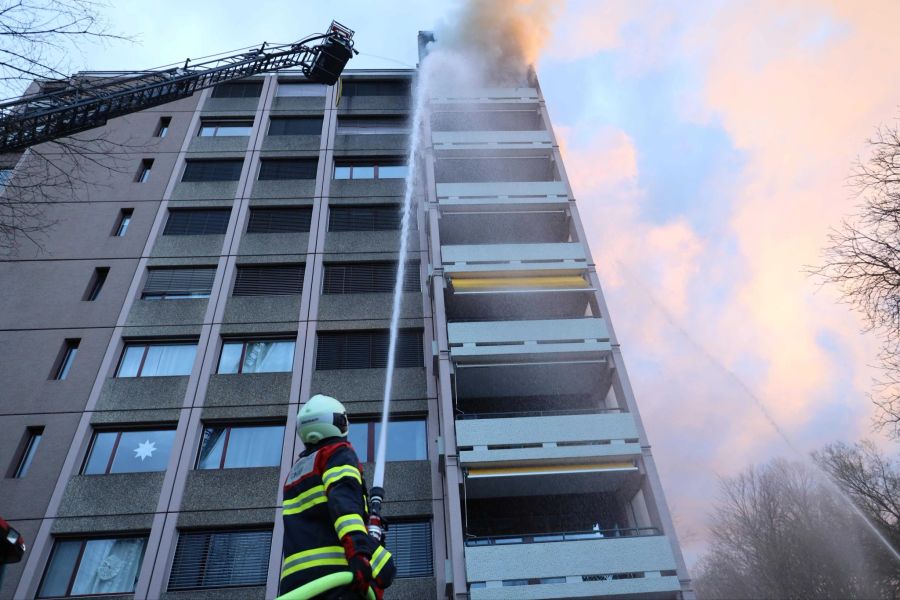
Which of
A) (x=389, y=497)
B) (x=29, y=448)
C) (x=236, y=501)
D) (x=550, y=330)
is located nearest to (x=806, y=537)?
(x=550, y=330)

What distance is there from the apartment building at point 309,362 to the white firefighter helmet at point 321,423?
28.2 ft

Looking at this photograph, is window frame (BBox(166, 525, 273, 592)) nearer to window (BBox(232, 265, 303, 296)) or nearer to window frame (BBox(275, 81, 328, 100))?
window (BBox(232, 265, 303, 296))

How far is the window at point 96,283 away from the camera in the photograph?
1830 centimetres

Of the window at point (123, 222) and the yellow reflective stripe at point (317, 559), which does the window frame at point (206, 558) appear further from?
the window at point (123, 222)

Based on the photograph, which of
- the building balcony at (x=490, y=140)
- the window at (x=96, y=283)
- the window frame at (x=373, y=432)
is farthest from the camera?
the building balcony at (x=490, y=140)

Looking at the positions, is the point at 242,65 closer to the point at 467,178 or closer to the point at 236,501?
the point at 467,178

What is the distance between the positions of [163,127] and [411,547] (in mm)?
19974

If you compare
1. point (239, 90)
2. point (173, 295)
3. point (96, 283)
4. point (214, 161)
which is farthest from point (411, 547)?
point (239, 90)

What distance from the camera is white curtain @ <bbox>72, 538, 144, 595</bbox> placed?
522 inches

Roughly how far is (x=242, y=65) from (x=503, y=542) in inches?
721

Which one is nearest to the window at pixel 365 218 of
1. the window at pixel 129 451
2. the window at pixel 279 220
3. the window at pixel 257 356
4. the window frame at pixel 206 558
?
the window at pixel 279 220

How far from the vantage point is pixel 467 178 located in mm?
22234

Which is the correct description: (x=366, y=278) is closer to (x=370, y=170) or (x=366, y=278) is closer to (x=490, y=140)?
(x=370, y=170)

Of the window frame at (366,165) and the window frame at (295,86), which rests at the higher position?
the window frame at (295,86)
